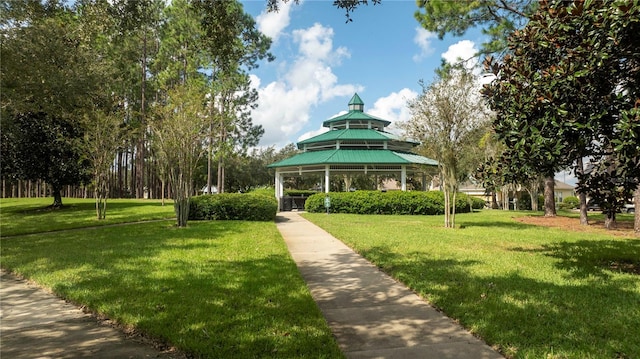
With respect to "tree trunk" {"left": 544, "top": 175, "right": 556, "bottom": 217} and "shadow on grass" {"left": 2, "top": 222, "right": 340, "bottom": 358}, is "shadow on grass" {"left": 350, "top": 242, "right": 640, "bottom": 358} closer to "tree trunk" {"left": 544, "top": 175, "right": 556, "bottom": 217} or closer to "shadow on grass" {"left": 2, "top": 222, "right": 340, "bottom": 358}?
"shadow on grass" {"left": 2, "top": 222, "right": 340, "bottom": 358}

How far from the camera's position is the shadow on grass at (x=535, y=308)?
140 inches

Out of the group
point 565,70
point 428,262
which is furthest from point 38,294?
point 565,70

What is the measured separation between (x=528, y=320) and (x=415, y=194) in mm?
18390

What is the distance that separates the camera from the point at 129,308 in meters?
4.56

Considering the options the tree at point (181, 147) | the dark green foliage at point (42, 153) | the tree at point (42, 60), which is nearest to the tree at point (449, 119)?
the tree at point (181, 147)

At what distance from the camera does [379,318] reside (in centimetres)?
431

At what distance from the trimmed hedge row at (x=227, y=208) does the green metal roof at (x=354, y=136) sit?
43.2ft

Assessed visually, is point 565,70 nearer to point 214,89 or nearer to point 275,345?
point 275,345

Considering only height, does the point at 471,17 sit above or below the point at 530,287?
above

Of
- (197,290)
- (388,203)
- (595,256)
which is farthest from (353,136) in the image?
(197,290)

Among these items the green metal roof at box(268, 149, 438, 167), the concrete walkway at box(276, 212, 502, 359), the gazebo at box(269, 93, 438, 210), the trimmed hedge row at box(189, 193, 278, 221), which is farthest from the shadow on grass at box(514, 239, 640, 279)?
the green metal roof at box(268, 149, 438, 167)

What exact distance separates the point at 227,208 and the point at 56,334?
11.6 m

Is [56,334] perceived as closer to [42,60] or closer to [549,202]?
[42,60]

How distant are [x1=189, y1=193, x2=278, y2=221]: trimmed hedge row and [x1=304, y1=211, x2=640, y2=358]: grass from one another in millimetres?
6213
